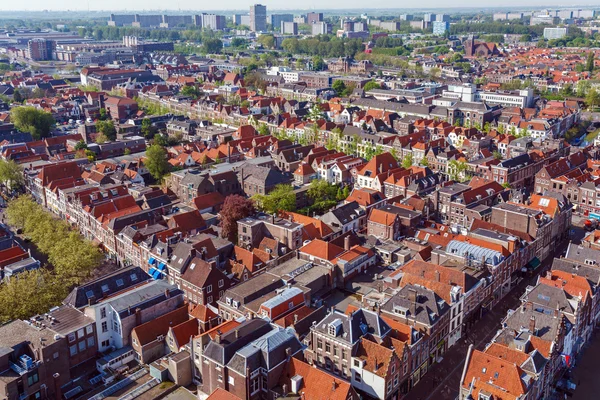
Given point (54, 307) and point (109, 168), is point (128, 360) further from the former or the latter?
point (109, 168)

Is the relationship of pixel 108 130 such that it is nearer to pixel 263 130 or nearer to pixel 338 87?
pixel 263 130

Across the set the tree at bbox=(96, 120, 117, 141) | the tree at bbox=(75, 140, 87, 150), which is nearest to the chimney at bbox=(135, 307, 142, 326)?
the tree at bbox=(75, 140, 87, 150)

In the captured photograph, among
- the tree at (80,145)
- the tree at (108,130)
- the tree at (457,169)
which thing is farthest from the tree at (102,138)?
the tree at (457,169)

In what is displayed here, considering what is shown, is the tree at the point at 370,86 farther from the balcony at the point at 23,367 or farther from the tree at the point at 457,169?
the balcony at the point at 23,367

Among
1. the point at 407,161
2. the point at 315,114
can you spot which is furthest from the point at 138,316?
the point at 315,114

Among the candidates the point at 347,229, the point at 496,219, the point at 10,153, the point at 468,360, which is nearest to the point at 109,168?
the point at 10,153

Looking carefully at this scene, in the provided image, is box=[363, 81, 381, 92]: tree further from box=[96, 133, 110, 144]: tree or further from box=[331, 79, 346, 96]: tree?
box=[96, 133, 110, 144]: tree
